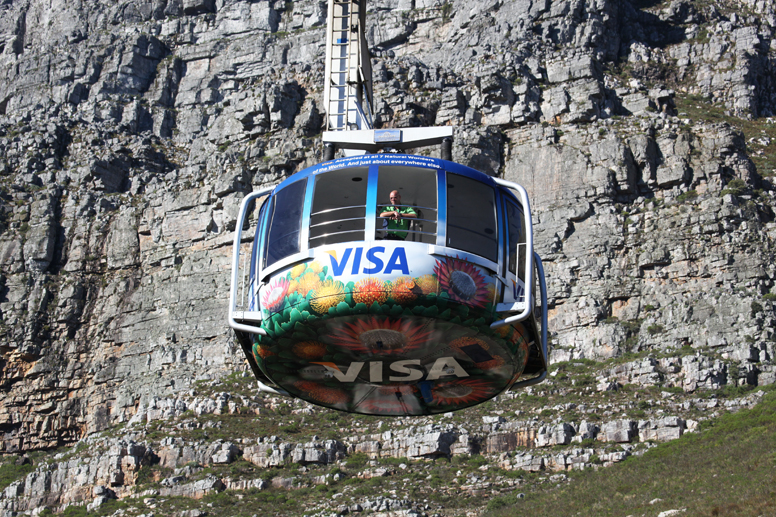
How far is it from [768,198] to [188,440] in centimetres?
4570

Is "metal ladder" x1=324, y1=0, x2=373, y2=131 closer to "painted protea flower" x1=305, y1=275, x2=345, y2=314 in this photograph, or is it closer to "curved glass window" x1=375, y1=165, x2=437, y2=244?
"curved glass window" x1=375, y1=165, x2=437, y2=244

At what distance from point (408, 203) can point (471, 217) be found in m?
1.18

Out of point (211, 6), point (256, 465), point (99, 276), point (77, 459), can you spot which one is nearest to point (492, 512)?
point (256, 465)

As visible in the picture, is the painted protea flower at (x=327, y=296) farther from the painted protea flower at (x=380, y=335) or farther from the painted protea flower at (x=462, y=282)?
the painted protea flower at (x=462, y=282)

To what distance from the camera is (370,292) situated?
1669cm

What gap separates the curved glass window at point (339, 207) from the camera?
17.6m

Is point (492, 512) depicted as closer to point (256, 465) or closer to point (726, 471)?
point (726, 471)

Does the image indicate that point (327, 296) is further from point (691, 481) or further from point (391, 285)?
point (691, 481)

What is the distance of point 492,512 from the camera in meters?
51.9

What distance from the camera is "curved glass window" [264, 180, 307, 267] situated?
18098 millimetres

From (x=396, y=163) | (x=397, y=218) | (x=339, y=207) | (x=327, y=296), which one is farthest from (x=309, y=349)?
(x=396, y=163)

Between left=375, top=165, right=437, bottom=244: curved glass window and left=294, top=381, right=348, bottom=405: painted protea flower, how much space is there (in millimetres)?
3781

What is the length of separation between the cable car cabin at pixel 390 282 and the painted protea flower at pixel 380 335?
2 cm

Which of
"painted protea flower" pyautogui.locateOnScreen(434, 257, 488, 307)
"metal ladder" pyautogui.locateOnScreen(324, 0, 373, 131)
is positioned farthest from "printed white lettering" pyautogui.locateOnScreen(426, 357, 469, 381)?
"metal ladder" pyautogui.locateOnScreen(324, 0, 373, 131)
